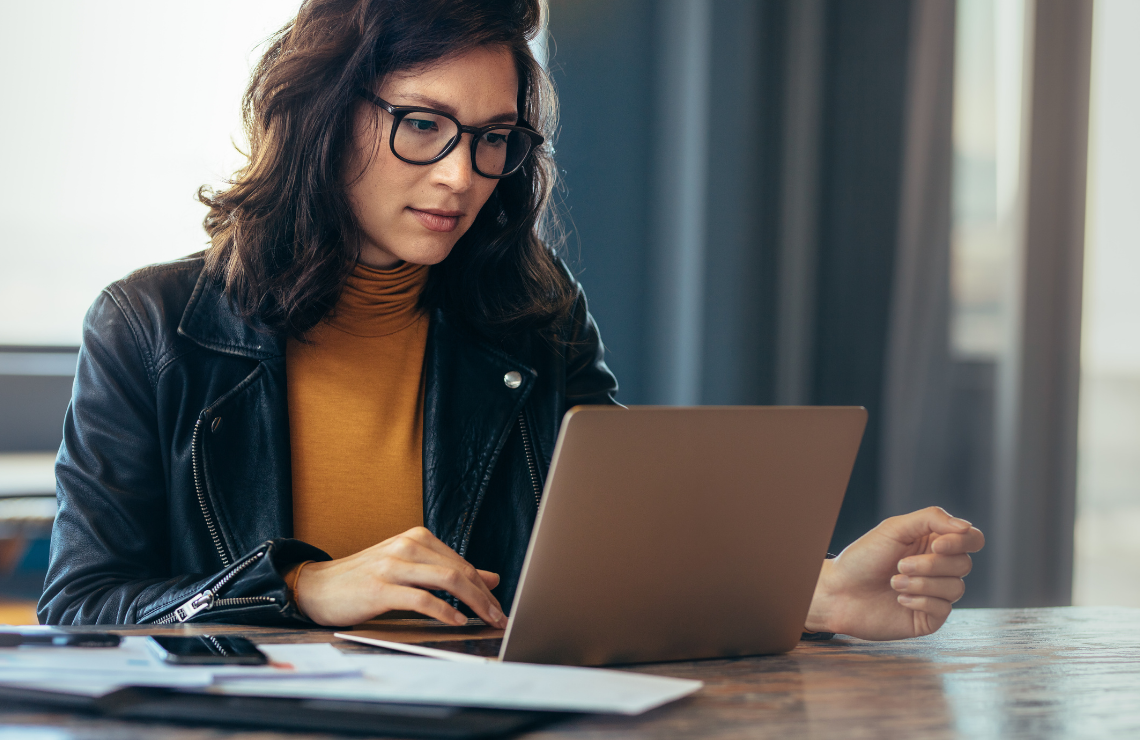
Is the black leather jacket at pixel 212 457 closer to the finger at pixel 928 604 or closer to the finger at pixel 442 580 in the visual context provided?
the finger at pixel 442 580

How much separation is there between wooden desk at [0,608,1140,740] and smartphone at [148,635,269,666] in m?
0.07

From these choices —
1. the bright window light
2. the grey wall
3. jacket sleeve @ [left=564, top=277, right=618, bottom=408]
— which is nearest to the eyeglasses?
jacket sleeve @ [left=564, top=277, right=618, bottom=408]

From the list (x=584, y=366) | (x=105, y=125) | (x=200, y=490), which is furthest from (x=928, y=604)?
(x=105, y=125)

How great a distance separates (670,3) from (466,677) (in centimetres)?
237

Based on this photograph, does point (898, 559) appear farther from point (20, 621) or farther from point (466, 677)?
point (20, 621)

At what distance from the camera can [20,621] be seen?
2.88 m

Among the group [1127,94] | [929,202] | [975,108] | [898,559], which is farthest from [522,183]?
[1127,94]

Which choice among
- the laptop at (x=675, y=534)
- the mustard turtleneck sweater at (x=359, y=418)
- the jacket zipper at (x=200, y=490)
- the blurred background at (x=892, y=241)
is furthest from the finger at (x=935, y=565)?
the blurred background at (x=892, y=241)

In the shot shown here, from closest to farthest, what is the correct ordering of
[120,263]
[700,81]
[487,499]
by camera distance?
[487,499] < [700,81] < [120,263]

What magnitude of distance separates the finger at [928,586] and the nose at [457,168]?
732 mm

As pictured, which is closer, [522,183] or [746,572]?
[746,572]

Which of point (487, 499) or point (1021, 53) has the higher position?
point (1021, 53)

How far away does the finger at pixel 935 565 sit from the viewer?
0.93 meters

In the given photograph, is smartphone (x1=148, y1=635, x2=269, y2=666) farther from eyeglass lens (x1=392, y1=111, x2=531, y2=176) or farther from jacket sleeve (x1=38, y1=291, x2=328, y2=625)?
eyeglass lens (x1=392, y1=111, x2=531, y2=176)
